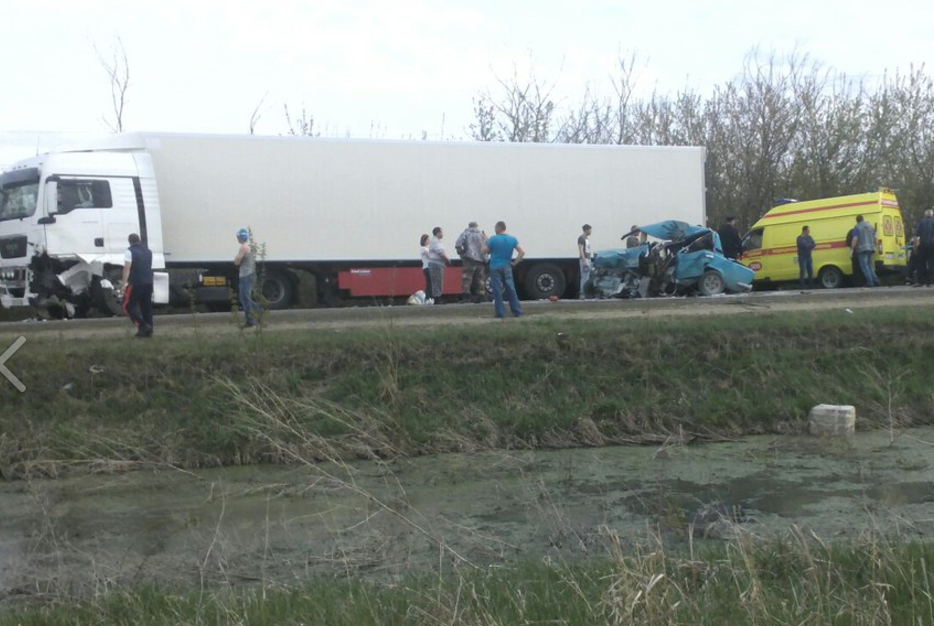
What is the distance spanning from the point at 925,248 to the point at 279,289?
13.3 m

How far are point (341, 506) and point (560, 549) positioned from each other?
2.28 m

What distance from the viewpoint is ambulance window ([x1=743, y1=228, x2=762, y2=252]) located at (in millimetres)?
29078

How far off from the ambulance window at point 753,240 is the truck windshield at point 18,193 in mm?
17166

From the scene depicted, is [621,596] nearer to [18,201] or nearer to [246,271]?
[246,271]

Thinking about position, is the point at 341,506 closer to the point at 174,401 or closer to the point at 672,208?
the point at 174,401

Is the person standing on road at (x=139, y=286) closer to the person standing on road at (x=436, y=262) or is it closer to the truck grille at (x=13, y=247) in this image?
the truck grille at (x=13, y=247)

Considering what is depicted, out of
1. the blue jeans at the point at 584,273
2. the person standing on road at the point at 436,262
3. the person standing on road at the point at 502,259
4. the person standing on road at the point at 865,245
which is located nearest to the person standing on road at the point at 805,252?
the person standing on road at the point at 865,245

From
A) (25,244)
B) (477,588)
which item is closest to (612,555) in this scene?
(477,588)

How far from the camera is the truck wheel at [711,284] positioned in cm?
2331

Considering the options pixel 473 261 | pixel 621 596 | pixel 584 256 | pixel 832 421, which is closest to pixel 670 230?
pixel 584 256

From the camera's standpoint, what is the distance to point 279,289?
2403cm

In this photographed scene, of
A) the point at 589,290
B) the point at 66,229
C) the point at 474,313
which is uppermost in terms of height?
the point at 66,229

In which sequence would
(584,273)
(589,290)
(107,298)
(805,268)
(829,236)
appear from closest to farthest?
(107,298) → (589,290) → (584,273) → (805,268) → (829,236)

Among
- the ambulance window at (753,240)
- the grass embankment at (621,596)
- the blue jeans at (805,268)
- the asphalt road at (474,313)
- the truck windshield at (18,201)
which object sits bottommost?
the grass embankment at (621,596)
